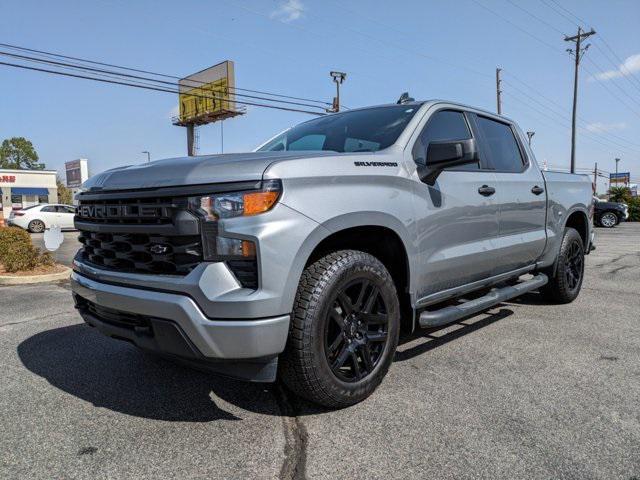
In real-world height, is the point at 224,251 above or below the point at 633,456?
above

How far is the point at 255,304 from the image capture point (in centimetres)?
231

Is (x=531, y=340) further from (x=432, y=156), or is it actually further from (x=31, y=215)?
(x=31, y=215)

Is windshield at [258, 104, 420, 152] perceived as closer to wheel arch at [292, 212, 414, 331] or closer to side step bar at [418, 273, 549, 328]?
wheel arch at [292, 212, 414, 331]

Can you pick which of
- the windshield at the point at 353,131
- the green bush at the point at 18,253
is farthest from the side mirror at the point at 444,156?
the green bush at the point at 18,253

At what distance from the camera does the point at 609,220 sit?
24.2m

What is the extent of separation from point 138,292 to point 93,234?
70 cm

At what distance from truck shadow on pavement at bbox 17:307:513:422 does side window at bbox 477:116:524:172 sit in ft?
5.07

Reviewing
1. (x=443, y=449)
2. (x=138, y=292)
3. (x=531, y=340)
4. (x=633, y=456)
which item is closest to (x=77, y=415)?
(x=138, y=292)

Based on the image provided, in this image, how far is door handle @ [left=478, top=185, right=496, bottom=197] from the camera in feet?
12.5

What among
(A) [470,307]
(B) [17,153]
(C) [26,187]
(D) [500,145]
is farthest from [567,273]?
(B) [17,153]

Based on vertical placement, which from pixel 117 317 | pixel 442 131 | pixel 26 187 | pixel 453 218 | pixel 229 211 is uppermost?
pixel 26 187

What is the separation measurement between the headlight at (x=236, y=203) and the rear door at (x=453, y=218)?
118 cm

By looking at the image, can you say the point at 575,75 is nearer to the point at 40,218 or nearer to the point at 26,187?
the point at 40,218

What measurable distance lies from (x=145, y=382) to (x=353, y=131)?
2273mm
